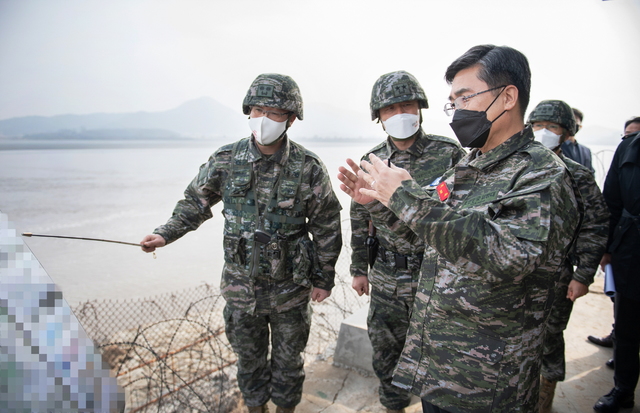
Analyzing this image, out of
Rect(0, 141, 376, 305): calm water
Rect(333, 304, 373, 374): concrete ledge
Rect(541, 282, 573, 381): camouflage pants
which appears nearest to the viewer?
Rect(541, 282, 573, 381): camouflage pants

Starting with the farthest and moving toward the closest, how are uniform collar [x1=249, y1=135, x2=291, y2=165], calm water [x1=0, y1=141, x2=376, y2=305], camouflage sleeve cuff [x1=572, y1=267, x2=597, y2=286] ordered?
calm water [x1=0, y1=141, x2=376, y2=305]
camouflage sleeve cuff [x1=572, y1=267, x2=597, y2=286]
uniform collar [x1=249, y1=135, x2=291, y2=165]

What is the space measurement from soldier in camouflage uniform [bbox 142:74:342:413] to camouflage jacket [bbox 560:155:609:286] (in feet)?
5.79

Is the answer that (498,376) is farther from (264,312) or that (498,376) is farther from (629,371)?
(629,371)

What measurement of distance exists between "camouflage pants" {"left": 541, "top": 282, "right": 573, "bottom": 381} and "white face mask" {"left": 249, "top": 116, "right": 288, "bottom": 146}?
241 centimetres

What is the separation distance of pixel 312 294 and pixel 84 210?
703 cm

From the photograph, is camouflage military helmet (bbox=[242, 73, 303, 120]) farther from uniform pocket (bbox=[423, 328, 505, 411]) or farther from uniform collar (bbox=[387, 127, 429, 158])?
uniform pocket (bbox=[423, 328, 505, 411])

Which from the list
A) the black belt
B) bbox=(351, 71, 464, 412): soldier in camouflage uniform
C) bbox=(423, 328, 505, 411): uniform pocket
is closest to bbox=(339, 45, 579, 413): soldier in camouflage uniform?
bbox=(423, 328, 505, 411): uniform pocket

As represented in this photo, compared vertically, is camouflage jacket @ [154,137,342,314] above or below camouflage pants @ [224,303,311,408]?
above

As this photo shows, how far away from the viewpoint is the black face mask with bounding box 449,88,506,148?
4.85 ft

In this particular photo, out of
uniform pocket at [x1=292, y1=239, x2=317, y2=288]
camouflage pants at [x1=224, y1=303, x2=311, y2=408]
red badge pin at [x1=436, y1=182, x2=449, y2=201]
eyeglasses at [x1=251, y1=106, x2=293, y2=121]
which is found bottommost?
camouflage pants at [x1=224, y1=303, x2=311, y2=408]

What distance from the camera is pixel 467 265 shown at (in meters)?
1.23

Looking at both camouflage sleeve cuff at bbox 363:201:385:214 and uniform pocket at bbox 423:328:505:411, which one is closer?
uniform pocket at bbox 423:328:505:411

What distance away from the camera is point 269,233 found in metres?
2.51

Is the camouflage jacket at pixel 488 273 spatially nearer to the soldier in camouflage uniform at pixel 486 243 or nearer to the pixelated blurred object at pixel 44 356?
the soldier in camouflage uniform at pixel 486 243
